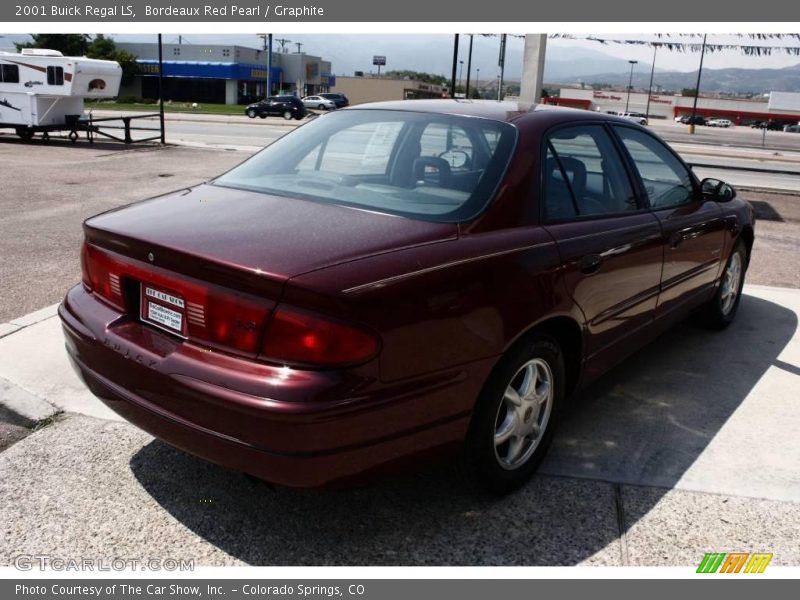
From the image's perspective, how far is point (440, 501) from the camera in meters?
3.19

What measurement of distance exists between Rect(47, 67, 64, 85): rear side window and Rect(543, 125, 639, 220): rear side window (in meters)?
22.0

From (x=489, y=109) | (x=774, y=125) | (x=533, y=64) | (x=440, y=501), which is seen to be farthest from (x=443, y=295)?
(x=774, y=125)

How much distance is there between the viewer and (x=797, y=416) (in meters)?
Answer: 4.20

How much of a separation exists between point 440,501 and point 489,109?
188cm

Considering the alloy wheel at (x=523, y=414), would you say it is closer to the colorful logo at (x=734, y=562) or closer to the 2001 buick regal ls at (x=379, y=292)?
the 2001 buick regal ls at (x=379, y=292)

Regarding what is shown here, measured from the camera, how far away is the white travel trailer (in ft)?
72.3

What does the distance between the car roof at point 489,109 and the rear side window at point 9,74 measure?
71.7ft

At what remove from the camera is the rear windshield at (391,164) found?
3.14 m

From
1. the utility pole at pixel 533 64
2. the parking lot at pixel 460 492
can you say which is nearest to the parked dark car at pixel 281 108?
the utility pole at pixel 533 64

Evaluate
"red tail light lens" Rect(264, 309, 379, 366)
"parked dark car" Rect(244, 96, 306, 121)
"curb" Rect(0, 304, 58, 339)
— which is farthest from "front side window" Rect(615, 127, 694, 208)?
"parked dark car" Rect(244, 96, 306, 121)

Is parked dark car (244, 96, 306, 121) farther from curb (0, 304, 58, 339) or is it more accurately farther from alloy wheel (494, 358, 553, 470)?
alloy wheel (494, 358, 553, 470)

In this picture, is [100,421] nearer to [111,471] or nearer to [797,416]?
[111,471]

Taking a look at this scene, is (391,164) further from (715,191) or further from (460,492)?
(715,191)

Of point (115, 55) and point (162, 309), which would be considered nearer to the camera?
point (162, 309)
